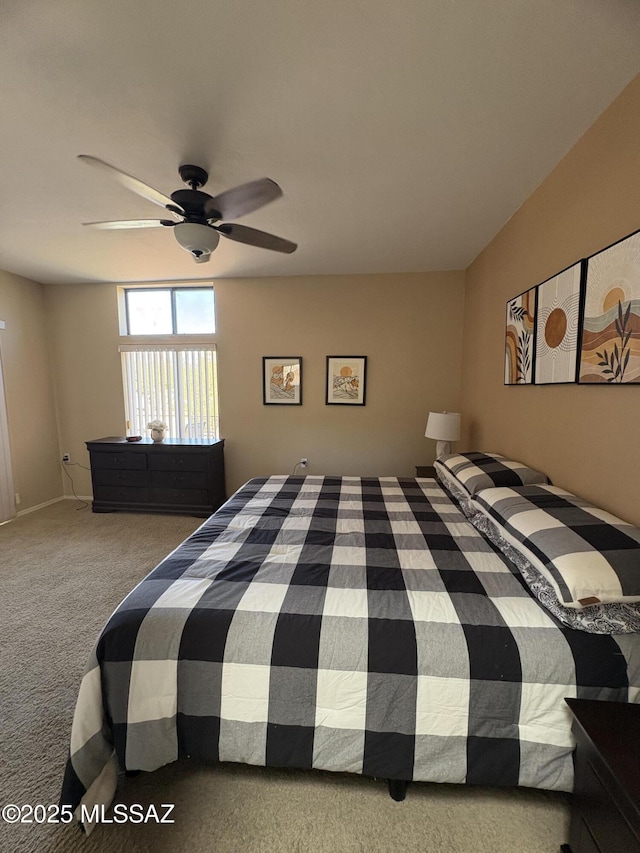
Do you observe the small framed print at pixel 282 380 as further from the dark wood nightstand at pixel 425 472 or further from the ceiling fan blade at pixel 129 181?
the ceiling fan blade at pixel 129 181

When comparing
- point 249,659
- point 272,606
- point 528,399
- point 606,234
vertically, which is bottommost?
point 249,659

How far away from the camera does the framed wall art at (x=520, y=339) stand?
2.09m

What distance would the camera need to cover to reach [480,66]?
1311 millimetres

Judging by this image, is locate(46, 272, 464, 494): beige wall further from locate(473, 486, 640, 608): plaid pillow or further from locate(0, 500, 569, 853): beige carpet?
locate(0, 500, 569, 853): beige carpet

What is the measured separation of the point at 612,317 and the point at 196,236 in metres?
2.04

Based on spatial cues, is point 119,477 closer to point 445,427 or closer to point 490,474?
point 445,427

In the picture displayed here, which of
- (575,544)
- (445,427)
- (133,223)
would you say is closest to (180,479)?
(133,223)

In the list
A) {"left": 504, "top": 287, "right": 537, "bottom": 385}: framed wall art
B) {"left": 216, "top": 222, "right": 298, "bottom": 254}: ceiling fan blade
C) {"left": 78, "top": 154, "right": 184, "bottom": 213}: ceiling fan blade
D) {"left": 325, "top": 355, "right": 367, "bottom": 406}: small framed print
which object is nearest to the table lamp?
{"left": 504, "top": 287, "right": 537, "bottom": 385}: framed wall art

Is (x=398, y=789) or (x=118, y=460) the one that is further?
(x=118, y=460)

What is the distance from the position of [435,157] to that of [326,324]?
6.76 feet

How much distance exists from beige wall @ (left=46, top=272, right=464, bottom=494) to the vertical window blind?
145 millimetres

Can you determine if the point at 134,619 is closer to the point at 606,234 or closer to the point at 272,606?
the point at 272,606

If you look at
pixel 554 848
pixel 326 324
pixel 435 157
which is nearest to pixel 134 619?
pixel 554 848

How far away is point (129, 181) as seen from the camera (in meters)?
1.51
